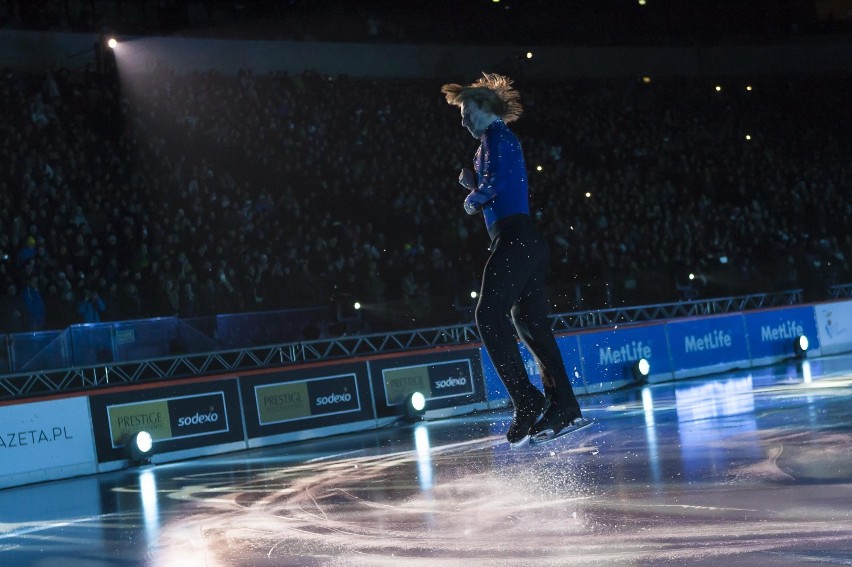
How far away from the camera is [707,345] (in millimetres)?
18906

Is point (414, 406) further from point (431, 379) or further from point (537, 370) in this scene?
point (537, 370)

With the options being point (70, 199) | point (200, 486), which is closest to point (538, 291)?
point (200, 486)

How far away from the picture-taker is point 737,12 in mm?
35969

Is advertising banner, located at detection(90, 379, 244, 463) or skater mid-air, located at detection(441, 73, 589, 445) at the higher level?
skater mid-air, located at detection(441, 73, 589, 445)

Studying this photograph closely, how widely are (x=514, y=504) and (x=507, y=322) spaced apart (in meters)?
1.03

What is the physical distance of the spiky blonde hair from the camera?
5875 mm

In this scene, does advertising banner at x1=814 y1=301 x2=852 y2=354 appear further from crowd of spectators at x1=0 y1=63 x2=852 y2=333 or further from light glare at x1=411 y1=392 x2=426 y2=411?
light glare at x1=411 y1=392 x2=426 y2=411

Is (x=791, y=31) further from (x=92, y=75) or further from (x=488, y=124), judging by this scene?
(x=488, y=124)

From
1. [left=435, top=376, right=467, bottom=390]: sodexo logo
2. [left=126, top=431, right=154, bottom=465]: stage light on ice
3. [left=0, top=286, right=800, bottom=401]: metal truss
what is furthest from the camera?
[left=435, top=376, right=467, bottom=390]: sodexo logo

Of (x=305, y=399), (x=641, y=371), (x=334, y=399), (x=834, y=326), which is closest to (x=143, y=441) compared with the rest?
(x=305, y=399)

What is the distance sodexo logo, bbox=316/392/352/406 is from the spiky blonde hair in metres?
8.84

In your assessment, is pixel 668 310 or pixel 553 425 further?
pixel 668 310

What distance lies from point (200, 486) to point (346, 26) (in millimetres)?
21884

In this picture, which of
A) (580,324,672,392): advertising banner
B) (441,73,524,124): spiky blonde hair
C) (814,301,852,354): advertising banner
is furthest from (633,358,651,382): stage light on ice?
(441,73,524,124): spiky blonde hair
